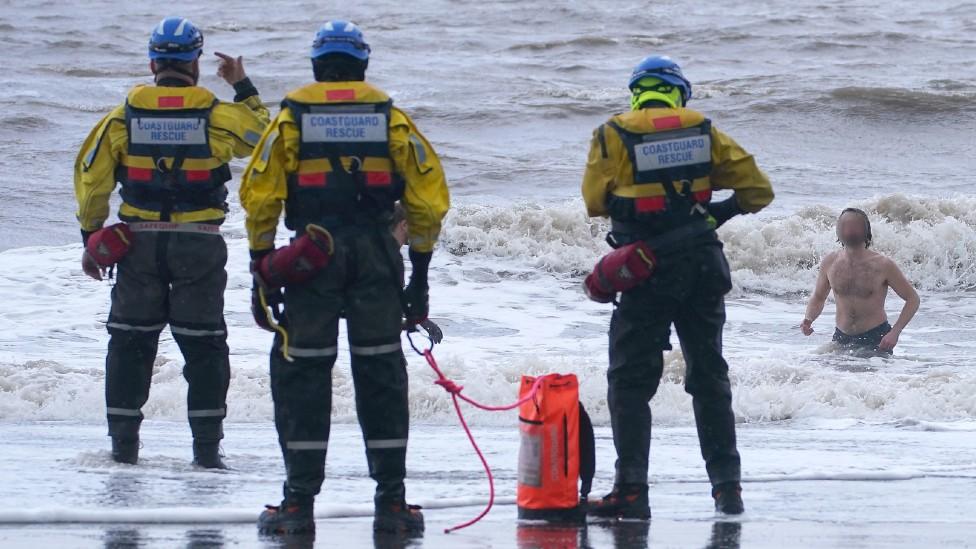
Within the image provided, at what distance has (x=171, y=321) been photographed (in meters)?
6.05

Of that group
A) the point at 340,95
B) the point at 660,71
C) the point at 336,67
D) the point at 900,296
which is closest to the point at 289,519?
the point at 340,95

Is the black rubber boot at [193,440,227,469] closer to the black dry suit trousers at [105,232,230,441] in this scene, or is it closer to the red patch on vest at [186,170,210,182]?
the black dry suit trousers at [105,232,230,441]

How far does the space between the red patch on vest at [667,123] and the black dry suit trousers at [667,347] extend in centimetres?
43

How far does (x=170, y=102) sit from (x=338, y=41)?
45.8 inches

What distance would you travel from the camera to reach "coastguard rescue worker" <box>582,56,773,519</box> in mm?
5168

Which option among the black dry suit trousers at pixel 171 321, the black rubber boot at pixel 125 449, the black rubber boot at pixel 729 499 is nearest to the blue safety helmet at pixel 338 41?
the black dry suit trousers at pixel 171 321

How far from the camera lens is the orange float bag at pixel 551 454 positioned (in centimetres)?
507

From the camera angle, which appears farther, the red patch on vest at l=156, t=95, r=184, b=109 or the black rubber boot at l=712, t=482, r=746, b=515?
the red patch on vest at l=156, t=95, r=184, b=109

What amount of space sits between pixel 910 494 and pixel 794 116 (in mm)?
19109

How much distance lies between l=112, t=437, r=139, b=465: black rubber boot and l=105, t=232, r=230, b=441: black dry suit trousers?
2cm

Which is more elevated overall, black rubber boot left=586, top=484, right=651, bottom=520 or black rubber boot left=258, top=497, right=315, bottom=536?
black rubber boot left=258, top=497, right=315, bottom=536

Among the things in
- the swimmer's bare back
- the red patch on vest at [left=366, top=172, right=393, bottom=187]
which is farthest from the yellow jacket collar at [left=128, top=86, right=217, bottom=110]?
the swimmer's bare back

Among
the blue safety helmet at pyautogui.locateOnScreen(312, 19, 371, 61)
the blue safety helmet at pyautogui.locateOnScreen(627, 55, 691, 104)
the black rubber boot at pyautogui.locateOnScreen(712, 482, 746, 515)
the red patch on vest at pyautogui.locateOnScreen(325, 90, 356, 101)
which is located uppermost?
the blue safety helmet at pyautogui.locateOnScreen(312, 19, 371, 61)

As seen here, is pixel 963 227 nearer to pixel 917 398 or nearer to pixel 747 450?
pixel 917 398
